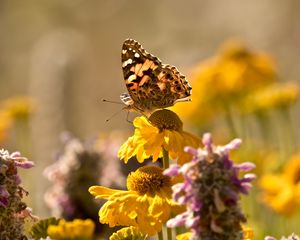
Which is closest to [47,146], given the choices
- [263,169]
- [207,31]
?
A: [263,169]

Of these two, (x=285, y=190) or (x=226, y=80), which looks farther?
(x=226, y=80)

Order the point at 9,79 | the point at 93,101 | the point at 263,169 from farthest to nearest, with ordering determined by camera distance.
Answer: the point at 9,79 < the point at 93,101 < the point at 263,169

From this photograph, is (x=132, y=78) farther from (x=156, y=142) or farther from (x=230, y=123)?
(x=230, y=123)

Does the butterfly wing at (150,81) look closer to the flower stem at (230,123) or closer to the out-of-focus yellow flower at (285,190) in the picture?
the out-of-focus yellow flower at (285,190)

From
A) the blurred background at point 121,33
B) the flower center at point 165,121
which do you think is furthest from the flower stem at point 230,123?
the blurred background at point 121,33

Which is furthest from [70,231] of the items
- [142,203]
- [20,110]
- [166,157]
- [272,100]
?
[20,110]

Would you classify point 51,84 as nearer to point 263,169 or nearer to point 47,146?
point 47,146
